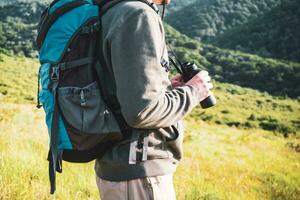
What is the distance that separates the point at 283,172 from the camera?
305 inches

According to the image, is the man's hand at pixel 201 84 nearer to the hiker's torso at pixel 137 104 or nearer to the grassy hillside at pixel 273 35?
the hiker's torso at pixel 137 104

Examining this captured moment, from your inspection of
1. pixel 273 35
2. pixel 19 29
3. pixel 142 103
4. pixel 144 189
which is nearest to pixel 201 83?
pixel 142 103

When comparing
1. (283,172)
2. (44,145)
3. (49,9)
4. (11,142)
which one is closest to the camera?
(49,9)

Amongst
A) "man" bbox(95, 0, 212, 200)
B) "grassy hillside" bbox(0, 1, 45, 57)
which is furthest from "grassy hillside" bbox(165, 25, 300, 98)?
"man" bbox(95, 0, 212, 200)

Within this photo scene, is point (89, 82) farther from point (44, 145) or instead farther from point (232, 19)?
point (232, 19)

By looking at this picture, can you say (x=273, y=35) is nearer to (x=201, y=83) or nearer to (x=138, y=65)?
(x=201, y=83)

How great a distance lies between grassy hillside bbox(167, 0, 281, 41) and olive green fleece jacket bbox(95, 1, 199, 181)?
11274 centimetres

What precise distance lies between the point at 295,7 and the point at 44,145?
9787cm

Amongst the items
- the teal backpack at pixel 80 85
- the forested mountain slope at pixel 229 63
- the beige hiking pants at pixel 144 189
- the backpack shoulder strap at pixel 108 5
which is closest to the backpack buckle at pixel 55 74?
the teal backpack at pixel 80 85

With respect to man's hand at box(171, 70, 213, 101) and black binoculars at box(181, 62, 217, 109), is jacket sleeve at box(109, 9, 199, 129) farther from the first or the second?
black binoculars at box(181, 62, 217, 109)

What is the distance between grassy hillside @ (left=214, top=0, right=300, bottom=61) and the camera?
294 ft

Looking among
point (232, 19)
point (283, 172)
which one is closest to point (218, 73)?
point (232, 19)

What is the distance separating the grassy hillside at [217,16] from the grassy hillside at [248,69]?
17670 mm

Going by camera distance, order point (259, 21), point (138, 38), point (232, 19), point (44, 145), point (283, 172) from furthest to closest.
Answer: point (232, 19), point (259, 21), point (283, 172), point (44, 145), point (138, 38)
